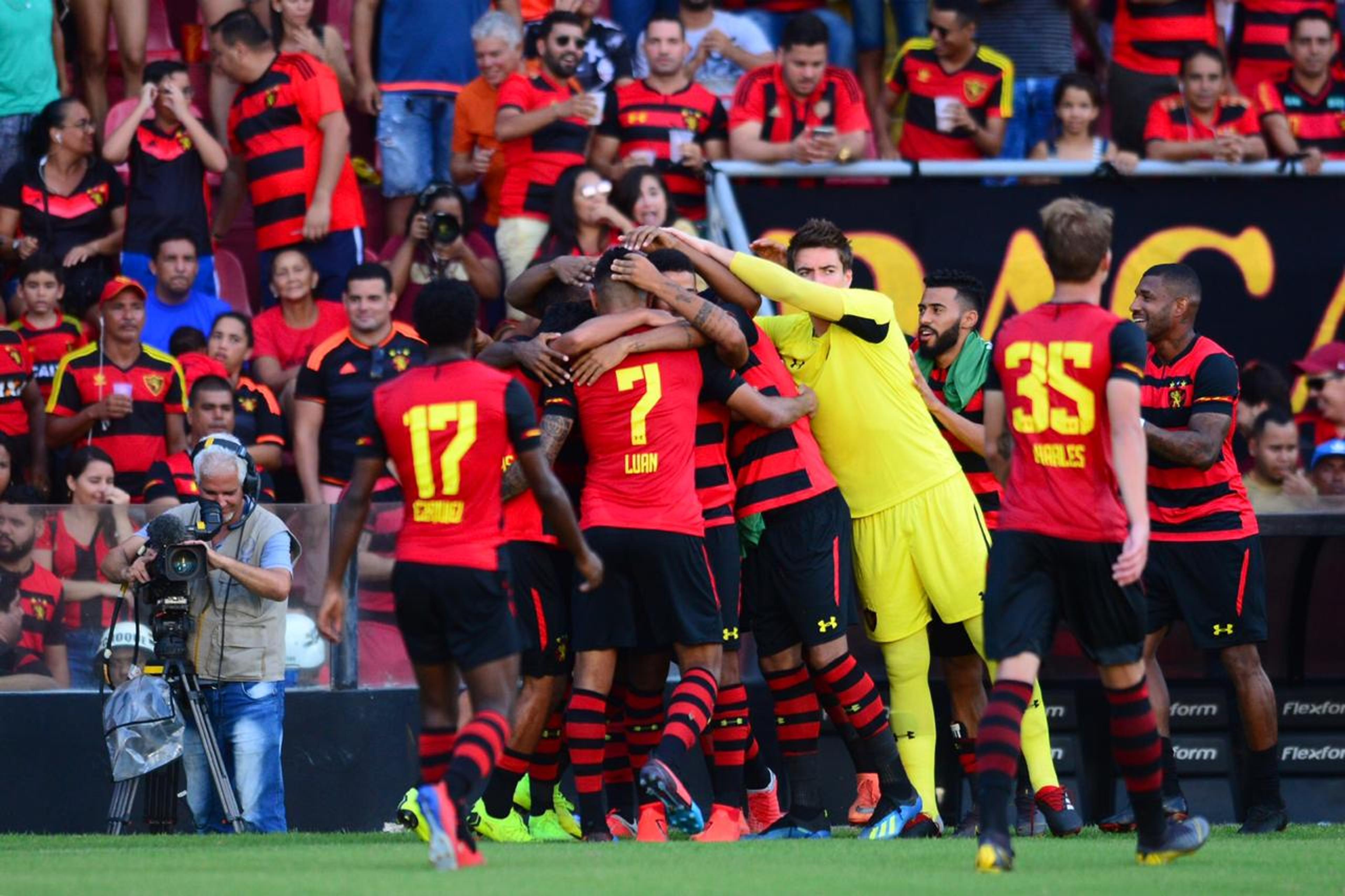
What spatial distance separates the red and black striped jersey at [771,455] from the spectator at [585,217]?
2.84m

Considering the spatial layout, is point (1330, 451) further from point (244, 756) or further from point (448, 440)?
point (448, 440)

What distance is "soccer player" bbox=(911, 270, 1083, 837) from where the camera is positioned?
9.29 metres

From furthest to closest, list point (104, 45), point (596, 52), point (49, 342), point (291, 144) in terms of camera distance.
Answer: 1. point (104, 45)
2. point (596, 52)
3. point (291, 144)
4. point (49, 342)

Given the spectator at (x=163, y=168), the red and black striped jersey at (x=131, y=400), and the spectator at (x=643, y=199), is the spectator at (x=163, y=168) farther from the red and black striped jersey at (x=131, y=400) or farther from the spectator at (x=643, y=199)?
the spectator at (x=643, y=199)

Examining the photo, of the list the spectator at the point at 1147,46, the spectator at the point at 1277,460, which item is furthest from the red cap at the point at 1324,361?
the spectator at the point at 1147,46

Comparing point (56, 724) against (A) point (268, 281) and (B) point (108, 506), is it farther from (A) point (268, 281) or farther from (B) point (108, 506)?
(A) point (268, 281)

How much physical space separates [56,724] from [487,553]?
4.28m

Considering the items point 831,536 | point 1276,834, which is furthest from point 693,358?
point 1276,834

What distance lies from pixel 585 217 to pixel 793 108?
182cm

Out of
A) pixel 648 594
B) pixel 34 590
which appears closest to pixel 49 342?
pixel 34 590

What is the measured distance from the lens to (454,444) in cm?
723

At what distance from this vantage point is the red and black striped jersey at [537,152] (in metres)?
13.1

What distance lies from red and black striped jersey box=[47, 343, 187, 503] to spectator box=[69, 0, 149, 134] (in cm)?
258

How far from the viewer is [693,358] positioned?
874 centimetres
